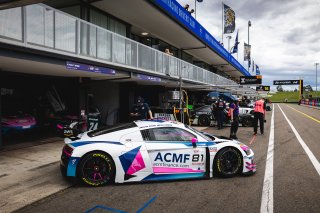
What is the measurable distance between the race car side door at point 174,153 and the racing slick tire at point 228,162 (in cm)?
31

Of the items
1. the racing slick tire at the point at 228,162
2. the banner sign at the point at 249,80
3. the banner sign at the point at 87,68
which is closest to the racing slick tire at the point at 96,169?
the racing slick tire at the point at 228,162

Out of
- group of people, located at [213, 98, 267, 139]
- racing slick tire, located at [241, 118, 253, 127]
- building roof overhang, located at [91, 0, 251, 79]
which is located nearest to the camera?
group of people, located at [213, 98, 267, 139]

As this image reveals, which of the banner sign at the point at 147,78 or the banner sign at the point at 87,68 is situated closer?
the banner sign at the point at 87,68

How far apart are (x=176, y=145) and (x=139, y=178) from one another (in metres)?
1.01

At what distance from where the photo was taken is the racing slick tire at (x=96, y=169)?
5.32m

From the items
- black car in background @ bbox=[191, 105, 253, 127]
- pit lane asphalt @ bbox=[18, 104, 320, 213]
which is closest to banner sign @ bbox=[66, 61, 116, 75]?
pit lane asphalt @ bbox=[18, 104, 320, 213]

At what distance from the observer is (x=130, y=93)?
1638cm

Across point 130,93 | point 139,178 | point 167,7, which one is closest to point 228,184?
point 139,178

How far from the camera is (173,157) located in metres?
5.68

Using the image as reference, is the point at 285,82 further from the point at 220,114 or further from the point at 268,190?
the point at 268,190

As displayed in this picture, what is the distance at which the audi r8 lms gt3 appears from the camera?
536 cm

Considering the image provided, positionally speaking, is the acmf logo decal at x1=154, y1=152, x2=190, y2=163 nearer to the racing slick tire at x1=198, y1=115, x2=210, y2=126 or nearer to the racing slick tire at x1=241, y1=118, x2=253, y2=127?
the racing slick tire at x1=198, y1=115, x2=210, y2=126

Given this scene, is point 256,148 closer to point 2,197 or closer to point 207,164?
point 207,164

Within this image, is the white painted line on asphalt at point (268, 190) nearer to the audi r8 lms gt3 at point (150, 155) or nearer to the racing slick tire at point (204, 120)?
the audi r8 lms gt3 at point (150, 155)
